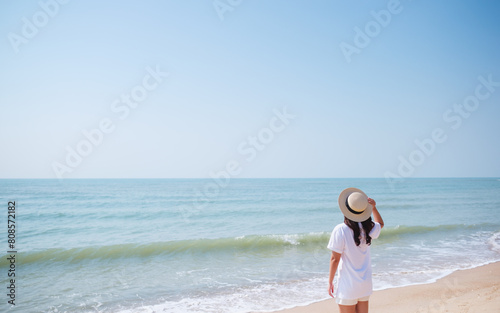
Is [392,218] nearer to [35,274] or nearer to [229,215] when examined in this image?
[229,215]

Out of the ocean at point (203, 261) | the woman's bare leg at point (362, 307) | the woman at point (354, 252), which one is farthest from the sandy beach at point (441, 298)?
the woman at point (354, 252)

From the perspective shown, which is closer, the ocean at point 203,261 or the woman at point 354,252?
the woman at point 354,252

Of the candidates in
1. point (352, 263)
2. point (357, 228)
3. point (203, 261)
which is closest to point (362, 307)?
point (352, 263)

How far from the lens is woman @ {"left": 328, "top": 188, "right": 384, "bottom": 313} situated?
2.95 metres

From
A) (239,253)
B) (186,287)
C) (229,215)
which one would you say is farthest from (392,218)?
(186,287)

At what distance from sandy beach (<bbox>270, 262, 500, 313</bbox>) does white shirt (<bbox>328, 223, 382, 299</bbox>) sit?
2973mm

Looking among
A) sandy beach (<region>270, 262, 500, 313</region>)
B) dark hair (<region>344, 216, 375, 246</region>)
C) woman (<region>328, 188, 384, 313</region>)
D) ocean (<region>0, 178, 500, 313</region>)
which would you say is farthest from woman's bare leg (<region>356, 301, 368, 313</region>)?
ocean (<region>0, 178, 500, 313</region>)

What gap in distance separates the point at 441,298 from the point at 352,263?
4370 mm

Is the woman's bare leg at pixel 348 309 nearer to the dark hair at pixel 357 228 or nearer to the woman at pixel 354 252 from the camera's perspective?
the woman at pixel 354 252

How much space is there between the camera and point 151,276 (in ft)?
26.8

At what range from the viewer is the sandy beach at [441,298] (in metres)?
5.16

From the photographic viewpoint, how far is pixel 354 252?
9.78 ft

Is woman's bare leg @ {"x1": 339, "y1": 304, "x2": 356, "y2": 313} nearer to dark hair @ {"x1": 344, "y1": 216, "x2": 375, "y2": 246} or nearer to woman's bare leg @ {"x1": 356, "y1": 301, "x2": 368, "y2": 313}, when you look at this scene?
woman's bare leg @ {"x1": 356, "y1": 301, "x2": 368, "y2": 313}

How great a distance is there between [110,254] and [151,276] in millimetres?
3383
